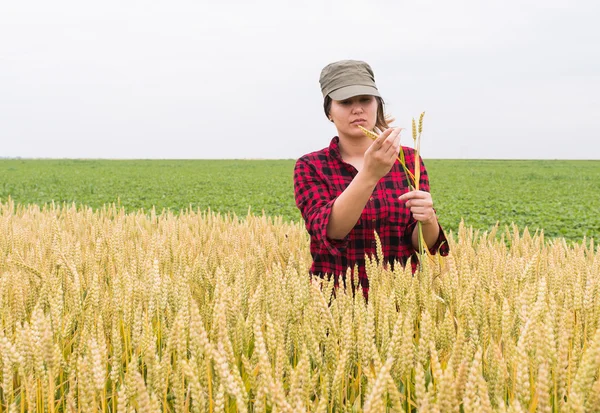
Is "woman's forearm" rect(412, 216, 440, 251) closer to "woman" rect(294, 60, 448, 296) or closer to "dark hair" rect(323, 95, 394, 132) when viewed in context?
"woman" rect(294, 60, 448, 296)

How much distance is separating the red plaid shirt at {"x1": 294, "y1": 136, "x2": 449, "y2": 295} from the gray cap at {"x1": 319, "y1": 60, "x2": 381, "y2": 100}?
37 centimetres

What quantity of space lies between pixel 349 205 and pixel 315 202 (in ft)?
1.56

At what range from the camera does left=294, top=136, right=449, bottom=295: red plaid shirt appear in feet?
8.34

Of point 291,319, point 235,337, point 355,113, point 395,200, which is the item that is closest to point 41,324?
point 235,337

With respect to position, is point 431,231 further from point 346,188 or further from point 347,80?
point 347,80

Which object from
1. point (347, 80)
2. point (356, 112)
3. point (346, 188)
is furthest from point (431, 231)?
point (347, 80)

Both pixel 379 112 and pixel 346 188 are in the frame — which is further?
pixel 379 112

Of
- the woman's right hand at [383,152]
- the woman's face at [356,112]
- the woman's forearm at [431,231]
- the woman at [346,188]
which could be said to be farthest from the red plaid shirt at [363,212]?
the woman's right hand at [383,152]

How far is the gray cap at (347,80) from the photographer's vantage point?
2.24m

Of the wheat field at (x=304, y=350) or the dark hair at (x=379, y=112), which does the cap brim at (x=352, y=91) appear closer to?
the dark hair at (x=379, y=112)

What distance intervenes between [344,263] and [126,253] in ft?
3.99

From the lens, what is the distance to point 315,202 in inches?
96.7

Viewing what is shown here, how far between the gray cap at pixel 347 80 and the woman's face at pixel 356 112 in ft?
0.22

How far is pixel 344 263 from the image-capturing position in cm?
260
